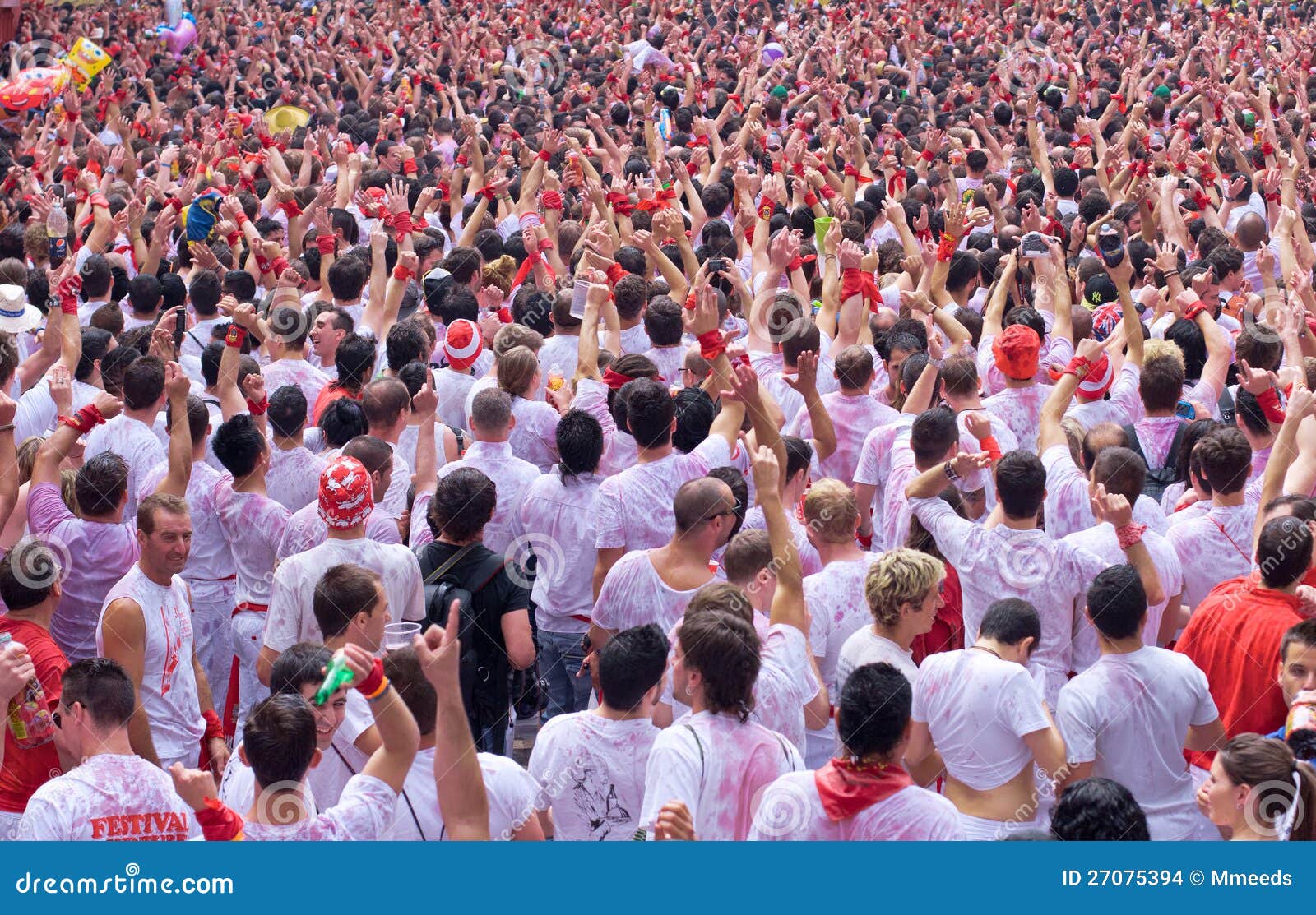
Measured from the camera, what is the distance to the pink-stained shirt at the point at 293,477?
22.5 feet

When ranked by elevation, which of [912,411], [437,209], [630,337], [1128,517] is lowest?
[437,209]

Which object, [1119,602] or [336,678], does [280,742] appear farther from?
Answer: [1119,602]

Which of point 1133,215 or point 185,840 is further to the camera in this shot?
point 1133,215

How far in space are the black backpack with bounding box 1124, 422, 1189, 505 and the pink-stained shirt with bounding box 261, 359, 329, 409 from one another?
393cm

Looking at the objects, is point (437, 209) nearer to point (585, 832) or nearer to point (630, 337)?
point (630, 337)

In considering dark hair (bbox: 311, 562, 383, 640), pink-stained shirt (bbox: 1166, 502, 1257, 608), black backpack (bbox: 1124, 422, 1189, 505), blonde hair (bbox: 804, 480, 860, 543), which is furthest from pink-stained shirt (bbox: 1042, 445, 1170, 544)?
dark hair (bbox: 311, 562, 383, 640)

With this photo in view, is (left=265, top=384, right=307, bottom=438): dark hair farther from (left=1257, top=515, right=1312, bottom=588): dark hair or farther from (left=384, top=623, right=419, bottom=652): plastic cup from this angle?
(left=1257, top=515, right=1312, bottom=588): dark hair

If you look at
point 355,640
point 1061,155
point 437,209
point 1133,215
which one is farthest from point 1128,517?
point 1061,155

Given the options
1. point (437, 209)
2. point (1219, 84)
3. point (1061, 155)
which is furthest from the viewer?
point (1219, 84)

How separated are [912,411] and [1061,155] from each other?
27.0ft

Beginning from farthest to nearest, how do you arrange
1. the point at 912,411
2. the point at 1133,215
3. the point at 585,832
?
the point at 1133,215, the point at 912,411, the point at 585,832

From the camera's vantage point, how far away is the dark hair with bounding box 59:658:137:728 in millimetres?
4359

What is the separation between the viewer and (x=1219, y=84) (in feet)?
57.0

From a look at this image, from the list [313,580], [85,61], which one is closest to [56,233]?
[313,580]
